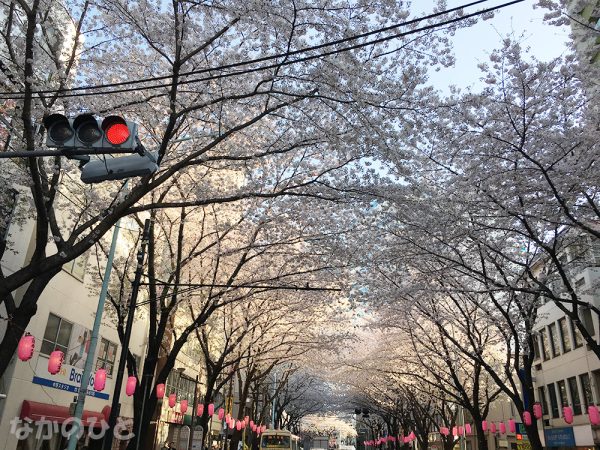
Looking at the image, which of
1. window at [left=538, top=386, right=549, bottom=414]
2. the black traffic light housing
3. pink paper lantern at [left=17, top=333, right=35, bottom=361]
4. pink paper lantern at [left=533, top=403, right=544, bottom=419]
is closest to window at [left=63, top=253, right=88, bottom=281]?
pink paper lantern at [left=17, top=333, right=35, bottom=361]

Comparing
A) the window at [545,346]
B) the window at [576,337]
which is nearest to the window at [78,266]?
the window at [576,337]

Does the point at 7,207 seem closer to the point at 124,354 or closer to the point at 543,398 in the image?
the point at 124,354

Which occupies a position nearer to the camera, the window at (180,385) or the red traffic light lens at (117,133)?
the red traffic light lens at (117,133)

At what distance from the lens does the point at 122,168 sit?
5.85 meters

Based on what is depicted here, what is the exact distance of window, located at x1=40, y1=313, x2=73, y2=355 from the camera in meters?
17.8

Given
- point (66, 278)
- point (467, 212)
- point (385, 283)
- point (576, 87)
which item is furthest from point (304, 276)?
point (576, 87)

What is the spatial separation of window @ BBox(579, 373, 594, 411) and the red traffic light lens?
24.1m

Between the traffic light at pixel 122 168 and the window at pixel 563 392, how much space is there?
26346mm

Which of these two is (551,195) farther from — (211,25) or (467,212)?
(211,25)

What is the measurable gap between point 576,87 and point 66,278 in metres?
17.8

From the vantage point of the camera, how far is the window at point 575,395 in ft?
78.5

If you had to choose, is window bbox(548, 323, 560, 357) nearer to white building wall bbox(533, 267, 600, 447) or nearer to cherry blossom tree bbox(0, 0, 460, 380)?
white building wall bbox(533, 267, 600, 447)

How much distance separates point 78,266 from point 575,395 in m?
23.7

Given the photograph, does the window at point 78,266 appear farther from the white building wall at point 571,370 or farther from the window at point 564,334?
the window at point 564,334
